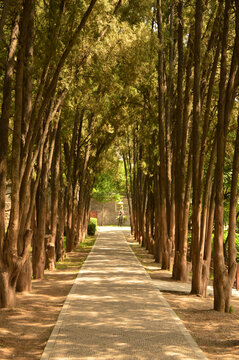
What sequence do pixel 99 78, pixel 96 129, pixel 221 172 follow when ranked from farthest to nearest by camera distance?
pixel 96 129
pixel 99 78
pixel 221 172

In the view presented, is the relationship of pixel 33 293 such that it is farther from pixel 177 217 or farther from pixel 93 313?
pixel 177 217

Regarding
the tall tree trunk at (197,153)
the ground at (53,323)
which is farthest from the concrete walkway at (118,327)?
the tall tree trunk at (197,153)

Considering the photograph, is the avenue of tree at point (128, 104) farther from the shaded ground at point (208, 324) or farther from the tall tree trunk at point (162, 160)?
the shaded ground at point (208, 324)

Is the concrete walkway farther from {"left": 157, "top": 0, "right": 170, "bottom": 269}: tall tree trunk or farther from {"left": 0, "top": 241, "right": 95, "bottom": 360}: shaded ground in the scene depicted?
{"left": 157, "top": 0, "right": 170, "bottom": 269}: tall tree trunk

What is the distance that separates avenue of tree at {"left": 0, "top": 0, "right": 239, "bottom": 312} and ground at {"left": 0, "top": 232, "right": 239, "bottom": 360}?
1.85ft

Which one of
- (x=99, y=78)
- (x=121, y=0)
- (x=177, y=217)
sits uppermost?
(x=121, y=0)

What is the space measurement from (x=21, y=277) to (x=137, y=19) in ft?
32.2

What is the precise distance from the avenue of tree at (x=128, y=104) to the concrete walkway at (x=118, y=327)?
1.45m

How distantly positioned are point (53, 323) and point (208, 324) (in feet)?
8.88

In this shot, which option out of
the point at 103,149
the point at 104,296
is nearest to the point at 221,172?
the point at 104,296

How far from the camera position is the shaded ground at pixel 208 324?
7.54 m

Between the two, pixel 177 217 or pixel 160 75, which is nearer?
pixel 177 217

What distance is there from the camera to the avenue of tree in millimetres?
10711

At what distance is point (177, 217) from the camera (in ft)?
51.7
